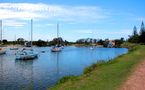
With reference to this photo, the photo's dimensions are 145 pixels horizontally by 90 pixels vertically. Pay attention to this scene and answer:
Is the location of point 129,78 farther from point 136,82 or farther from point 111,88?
point 111,88

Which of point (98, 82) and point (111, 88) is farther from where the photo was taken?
point (98, 82)

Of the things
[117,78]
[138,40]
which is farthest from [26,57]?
[138,40]

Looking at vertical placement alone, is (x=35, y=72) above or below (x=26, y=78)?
below

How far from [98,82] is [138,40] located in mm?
147096

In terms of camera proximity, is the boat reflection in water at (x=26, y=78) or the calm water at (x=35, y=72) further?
the calm water at (x=35, y=72)

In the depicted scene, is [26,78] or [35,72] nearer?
[26,78]

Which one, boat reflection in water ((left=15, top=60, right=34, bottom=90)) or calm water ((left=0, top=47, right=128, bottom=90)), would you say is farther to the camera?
calm water ((left=0, top=47, right=128, bottom=90))

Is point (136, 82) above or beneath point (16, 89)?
above

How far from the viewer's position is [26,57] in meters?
83.9

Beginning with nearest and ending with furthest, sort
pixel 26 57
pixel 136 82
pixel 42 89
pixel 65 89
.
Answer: pixel 65 89 → pixel 136 82 → pixel 42 89 → pixel 26 57

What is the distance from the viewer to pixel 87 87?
17688 millimetres

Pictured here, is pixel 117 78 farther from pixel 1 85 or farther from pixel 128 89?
pixel 1 85

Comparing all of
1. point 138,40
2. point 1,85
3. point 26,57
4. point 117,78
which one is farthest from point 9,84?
point 138,40

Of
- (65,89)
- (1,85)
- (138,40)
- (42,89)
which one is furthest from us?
(138,40)
